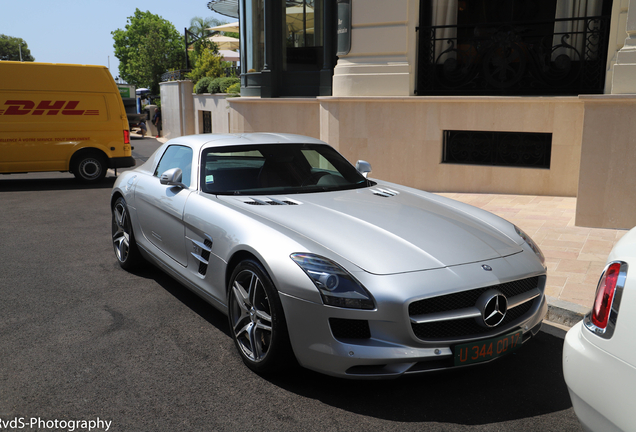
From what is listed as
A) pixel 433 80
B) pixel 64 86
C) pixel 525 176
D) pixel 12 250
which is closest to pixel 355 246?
pixel 12 250

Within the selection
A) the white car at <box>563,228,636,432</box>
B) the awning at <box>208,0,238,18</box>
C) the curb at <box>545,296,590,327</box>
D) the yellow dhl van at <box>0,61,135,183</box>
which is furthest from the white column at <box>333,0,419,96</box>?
the awning at <box>208,0,238,18</box>

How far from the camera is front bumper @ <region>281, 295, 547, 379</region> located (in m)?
3.03

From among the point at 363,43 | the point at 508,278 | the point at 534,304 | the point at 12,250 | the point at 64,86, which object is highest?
the point at 363,43

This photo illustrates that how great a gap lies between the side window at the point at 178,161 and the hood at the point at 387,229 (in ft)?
2.18

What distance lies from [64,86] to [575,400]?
12.4 meters

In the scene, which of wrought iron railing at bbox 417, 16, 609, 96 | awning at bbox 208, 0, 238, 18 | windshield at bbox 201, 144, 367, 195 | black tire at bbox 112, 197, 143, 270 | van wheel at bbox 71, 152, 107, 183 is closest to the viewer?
windshield at bbox 201, 144, 367, 195

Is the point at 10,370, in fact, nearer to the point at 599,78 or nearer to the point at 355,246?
the point at 355,246

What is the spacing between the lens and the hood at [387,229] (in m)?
3.31

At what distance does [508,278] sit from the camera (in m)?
3.34

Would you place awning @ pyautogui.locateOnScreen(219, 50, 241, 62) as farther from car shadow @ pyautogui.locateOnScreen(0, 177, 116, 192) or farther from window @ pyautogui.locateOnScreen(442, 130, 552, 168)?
window @ pyautogui.locateOnScreen(442, 130, 552, 168)

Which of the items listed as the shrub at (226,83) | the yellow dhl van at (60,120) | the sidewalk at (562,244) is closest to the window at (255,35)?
the yellow dhl van at (60,120)

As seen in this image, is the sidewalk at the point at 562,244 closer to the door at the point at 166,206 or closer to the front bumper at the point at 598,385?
the front bumper at the point at 598,385

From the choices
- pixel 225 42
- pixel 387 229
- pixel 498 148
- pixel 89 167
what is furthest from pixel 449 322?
pixel 225 42

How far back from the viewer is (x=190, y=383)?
3.46 meters
